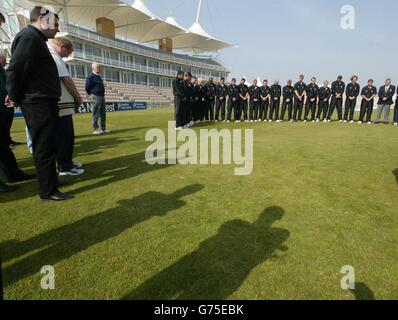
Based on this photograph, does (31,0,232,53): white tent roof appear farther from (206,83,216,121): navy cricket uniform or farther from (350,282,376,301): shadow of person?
(350,282,376,301): shadow of person

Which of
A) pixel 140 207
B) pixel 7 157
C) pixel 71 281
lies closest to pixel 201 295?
pixel 71 281

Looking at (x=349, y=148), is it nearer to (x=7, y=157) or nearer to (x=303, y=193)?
(x=303, y=193)

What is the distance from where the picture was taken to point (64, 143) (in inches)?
190

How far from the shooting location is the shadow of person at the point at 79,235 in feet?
7.93

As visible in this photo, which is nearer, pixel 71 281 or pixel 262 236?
pixel 71 281

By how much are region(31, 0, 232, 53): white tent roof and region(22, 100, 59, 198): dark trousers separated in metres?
47.7

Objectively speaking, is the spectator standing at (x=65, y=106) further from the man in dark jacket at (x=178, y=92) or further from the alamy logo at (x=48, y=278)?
the man in dark jacket at (x=178, y=92)

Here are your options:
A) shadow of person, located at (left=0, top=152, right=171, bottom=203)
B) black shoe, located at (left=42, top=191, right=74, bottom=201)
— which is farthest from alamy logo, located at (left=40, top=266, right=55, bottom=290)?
Answer: shadow of person, located at (left=0, top=152, right=171, bottom=203)

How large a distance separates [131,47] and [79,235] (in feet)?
172

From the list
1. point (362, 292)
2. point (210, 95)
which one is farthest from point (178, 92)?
point (362, 292)

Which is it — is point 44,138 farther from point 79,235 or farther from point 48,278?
point 48,278

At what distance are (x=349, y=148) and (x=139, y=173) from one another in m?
5.87

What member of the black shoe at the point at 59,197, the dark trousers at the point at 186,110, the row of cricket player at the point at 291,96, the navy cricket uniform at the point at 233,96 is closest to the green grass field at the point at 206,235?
the black shoe at the point at 59,197

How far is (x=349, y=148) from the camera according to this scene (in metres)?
7.62
